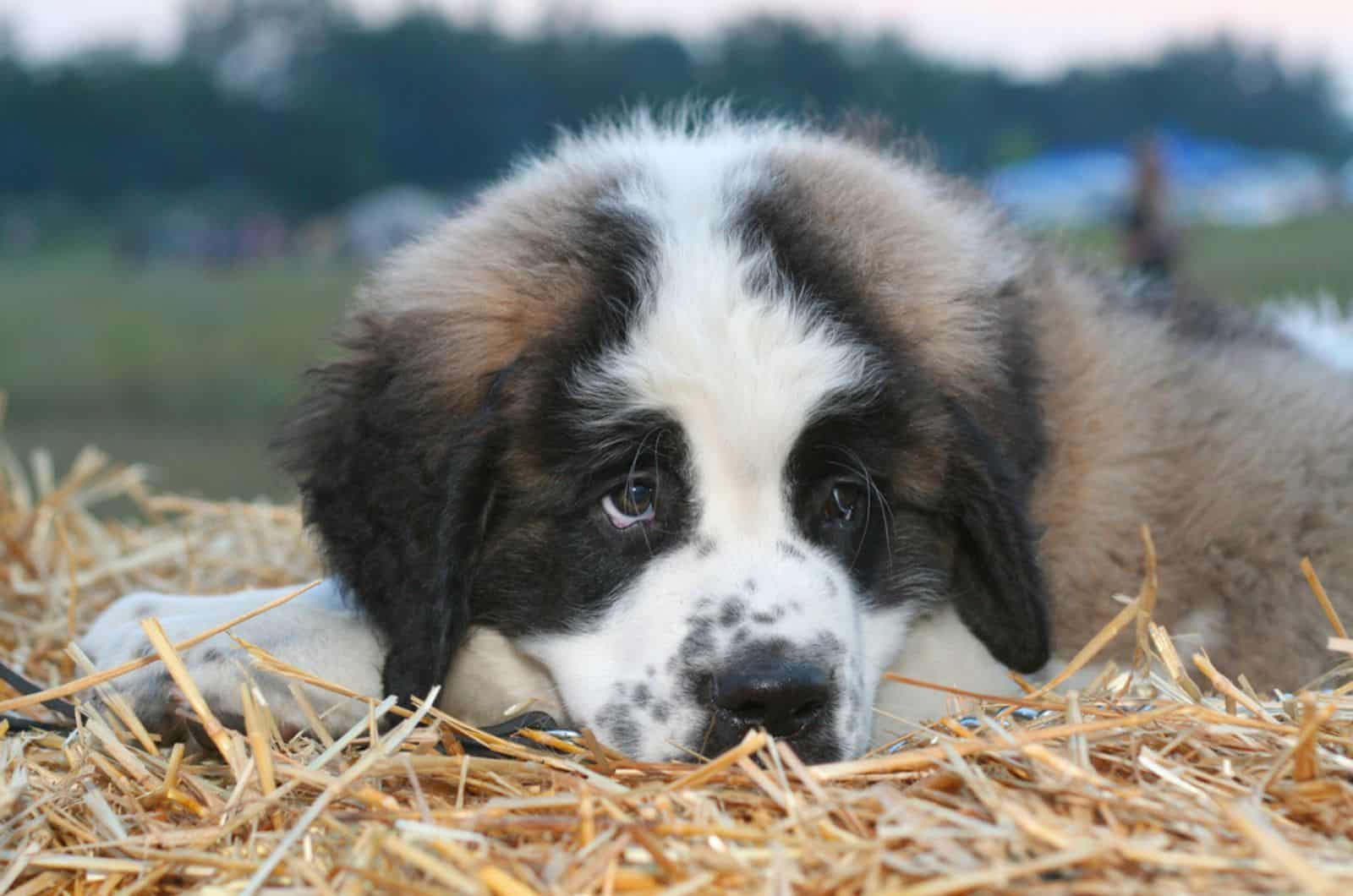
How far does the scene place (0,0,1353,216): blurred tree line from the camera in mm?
9781

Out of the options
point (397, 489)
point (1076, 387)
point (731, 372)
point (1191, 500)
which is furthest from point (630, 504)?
point (1191, 500)

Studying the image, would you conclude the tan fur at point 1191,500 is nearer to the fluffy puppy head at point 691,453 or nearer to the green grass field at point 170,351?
the fluffy puppy head at point 691,453

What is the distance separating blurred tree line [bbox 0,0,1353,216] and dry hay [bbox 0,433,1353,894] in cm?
605

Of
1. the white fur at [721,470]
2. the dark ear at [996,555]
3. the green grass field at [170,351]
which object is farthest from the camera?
the green grass field at [170,351]

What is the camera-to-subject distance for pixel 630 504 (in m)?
2.56

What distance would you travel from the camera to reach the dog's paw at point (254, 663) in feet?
8.59

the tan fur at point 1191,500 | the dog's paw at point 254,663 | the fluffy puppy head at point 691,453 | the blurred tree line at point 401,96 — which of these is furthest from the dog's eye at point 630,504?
the blurred tree line at point 401,96

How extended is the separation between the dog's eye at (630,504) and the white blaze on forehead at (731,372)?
0.10 meters

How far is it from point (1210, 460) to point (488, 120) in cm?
1609

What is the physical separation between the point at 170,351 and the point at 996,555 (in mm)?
8299

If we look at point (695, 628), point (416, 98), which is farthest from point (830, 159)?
point (416, 98)

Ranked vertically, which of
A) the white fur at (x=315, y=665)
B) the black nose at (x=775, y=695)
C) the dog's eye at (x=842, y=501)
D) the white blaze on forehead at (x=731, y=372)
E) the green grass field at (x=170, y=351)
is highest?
the white blaze on forehead at (x=731, y=372)

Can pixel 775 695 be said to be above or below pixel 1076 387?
below

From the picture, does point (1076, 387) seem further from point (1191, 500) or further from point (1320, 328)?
point (1320, 328)
